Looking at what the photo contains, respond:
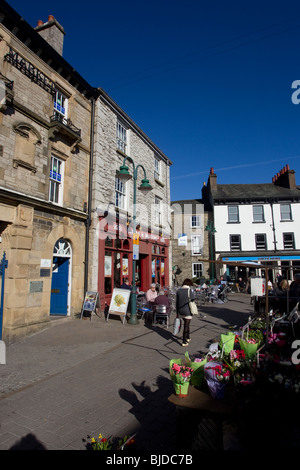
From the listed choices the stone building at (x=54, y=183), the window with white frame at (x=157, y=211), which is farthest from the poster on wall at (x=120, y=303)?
the window with white frame at (x=157, y=211)

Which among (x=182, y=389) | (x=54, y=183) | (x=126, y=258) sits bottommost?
(x=182, y=389)

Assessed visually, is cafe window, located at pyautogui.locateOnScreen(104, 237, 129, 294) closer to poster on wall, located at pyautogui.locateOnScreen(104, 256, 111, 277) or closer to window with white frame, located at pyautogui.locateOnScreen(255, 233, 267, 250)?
poster on wall, located at pyautogui.locateOnScreen(104, 256, 111, 277)

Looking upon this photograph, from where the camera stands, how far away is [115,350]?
23.2 feet

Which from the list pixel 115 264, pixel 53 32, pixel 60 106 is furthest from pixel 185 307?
pixel 53 32

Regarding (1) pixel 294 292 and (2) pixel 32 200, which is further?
(1) pixel 294 292

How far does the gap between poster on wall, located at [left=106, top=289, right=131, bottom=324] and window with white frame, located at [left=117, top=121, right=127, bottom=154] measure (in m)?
7.70

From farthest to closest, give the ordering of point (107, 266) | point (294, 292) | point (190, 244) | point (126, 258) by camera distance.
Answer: point (190, 244) < point (126, 258) < point (107, 266) < point (294, 292)

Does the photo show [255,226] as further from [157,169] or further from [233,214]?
[157,169]

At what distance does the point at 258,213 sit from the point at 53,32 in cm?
2404

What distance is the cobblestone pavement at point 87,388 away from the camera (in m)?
3.49

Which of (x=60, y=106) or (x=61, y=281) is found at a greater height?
(x=60, y=106)

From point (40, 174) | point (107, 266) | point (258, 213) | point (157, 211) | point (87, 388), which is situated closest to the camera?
point (87, 388)

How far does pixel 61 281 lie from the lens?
10523 mm
